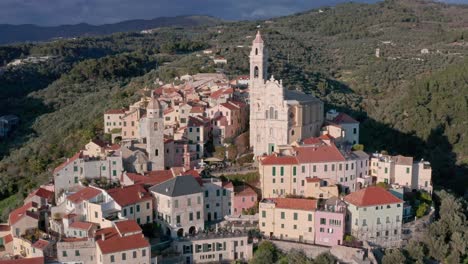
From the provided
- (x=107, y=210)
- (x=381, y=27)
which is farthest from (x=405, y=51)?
(x=107, y=210)

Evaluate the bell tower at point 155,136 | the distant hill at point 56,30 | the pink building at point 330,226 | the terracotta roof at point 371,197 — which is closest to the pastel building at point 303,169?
the terracotta roof at point 371,197

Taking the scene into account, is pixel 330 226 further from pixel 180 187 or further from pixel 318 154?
pixel 180 187

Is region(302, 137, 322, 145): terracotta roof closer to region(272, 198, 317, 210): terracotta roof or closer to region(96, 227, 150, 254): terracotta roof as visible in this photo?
region(272, 198, 317, 210): terracotta roof

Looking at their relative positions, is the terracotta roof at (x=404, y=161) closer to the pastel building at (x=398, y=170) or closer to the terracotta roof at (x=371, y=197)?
the pastel building at (x=398, y=170)

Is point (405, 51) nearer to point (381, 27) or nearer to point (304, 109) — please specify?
point (381, 27)

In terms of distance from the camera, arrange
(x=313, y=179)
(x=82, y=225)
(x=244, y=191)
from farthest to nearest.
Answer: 1. (x=244, y=191)
2. (x=313, y=179)
3. (x=82, y=225)

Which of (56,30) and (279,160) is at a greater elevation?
(56,30)

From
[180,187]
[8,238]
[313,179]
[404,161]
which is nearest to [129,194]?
[180,187]
